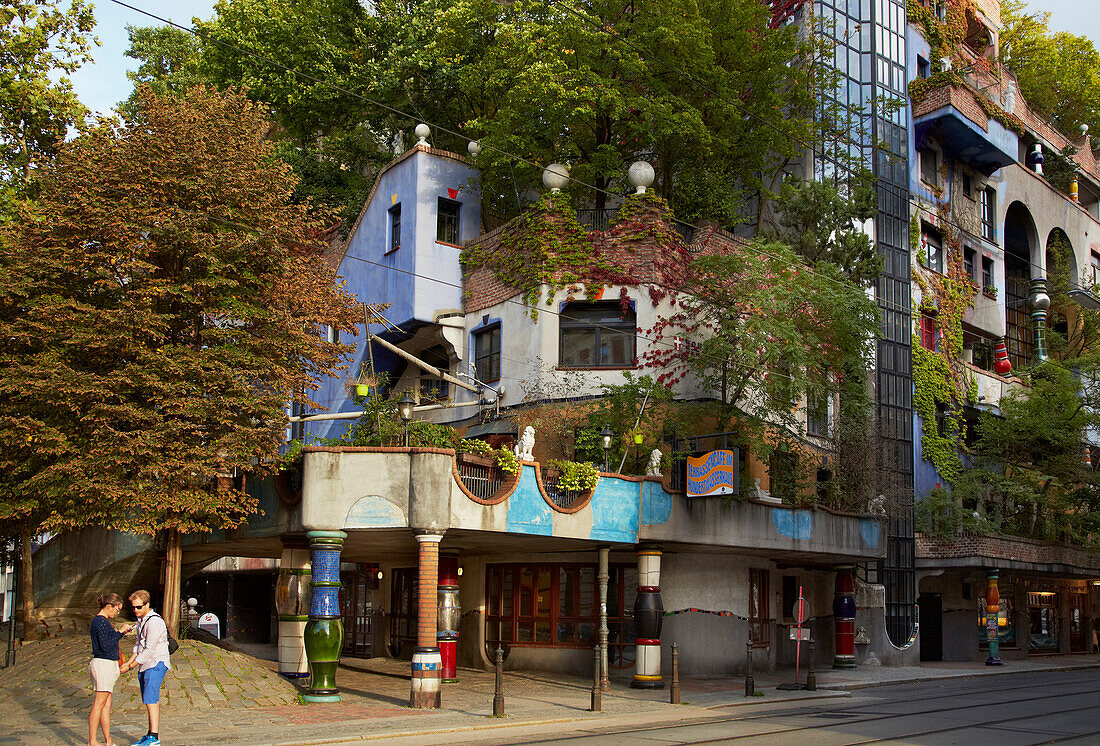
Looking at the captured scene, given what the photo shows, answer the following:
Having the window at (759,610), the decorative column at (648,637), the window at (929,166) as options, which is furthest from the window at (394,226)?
the window at (929,166)

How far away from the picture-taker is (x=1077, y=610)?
42688 mm

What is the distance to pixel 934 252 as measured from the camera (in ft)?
125

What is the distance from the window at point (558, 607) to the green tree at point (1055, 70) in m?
36.8

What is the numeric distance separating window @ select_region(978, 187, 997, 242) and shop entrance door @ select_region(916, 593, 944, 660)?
15158 millimetres

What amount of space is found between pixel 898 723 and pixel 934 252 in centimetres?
2636

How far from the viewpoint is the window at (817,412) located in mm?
25688

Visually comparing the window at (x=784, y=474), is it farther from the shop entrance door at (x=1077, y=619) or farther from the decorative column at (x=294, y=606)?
the shop entrance door at (x=1077, y=619)

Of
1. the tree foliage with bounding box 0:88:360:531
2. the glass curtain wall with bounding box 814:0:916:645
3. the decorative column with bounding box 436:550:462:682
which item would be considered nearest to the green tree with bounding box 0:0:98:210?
the tree foliage with bounding box 0:88:360:531

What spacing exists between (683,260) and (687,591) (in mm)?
8949

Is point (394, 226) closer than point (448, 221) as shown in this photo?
No

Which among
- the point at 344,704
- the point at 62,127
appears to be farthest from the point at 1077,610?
the point at 62,127

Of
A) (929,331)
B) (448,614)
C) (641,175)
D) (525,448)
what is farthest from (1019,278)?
(448,614)

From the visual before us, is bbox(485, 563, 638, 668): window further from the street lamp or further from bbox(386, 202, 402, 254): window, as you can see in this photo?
bbox(386, 202, 402, 254): window

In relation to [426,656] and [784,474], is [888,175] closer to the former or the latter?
[784,474]
